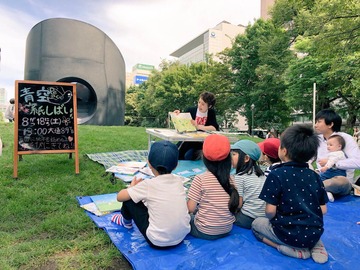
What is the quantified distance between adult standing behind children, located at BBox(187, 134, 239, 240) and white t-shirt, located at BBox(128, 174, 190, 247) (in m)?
0.19

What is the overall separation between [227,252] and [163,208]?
2.06ft

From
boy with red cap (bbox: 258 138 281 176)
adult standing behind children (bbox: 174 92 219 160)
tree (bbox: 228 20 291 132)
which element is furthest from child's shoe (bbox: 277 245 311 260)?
tree (bbox: 228 20 291 132)

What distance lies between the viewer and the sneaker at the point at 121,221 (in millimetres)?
2398

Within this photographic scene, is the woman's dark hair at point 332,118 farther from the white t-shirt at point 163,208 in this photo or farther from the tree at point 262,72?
the tree at point 262,72

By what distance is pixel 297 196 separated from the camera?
1.86 metres

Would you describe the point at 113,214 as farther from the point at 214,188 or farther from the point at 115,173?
the point at 115,173

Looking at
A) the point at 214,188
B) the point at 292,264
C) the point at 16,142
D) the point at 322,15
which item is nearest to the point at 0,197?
the point at 16,142

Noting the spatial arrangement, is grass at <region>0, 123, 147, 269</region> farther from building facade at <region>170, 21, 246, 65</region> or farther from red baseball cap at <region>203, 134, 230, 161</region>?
building facade at <region>170, 21, 246, 65</region>

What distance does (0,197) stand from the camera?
3115 millimetres

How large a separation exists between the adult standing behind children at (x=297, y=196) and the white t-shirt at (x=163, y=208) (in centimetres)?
64

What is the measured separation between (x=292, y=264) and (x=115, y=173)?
9.60 feet

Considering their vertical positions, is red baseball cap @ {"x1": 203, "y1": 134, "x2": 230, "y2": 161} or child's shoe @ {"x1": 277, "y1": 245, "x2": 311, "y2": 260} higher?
red baseball cap @ {"x1": 203, "y1": 134, "x2": 230, "y2": 161}

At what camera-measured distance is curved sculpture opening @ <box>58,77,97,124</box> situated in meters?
13.2

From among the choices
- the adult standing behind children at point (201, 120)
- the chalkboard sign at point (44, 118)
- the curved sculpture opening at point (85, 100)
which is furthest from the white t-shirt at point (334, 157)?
the curved sculpture opening at point (85, 100)
